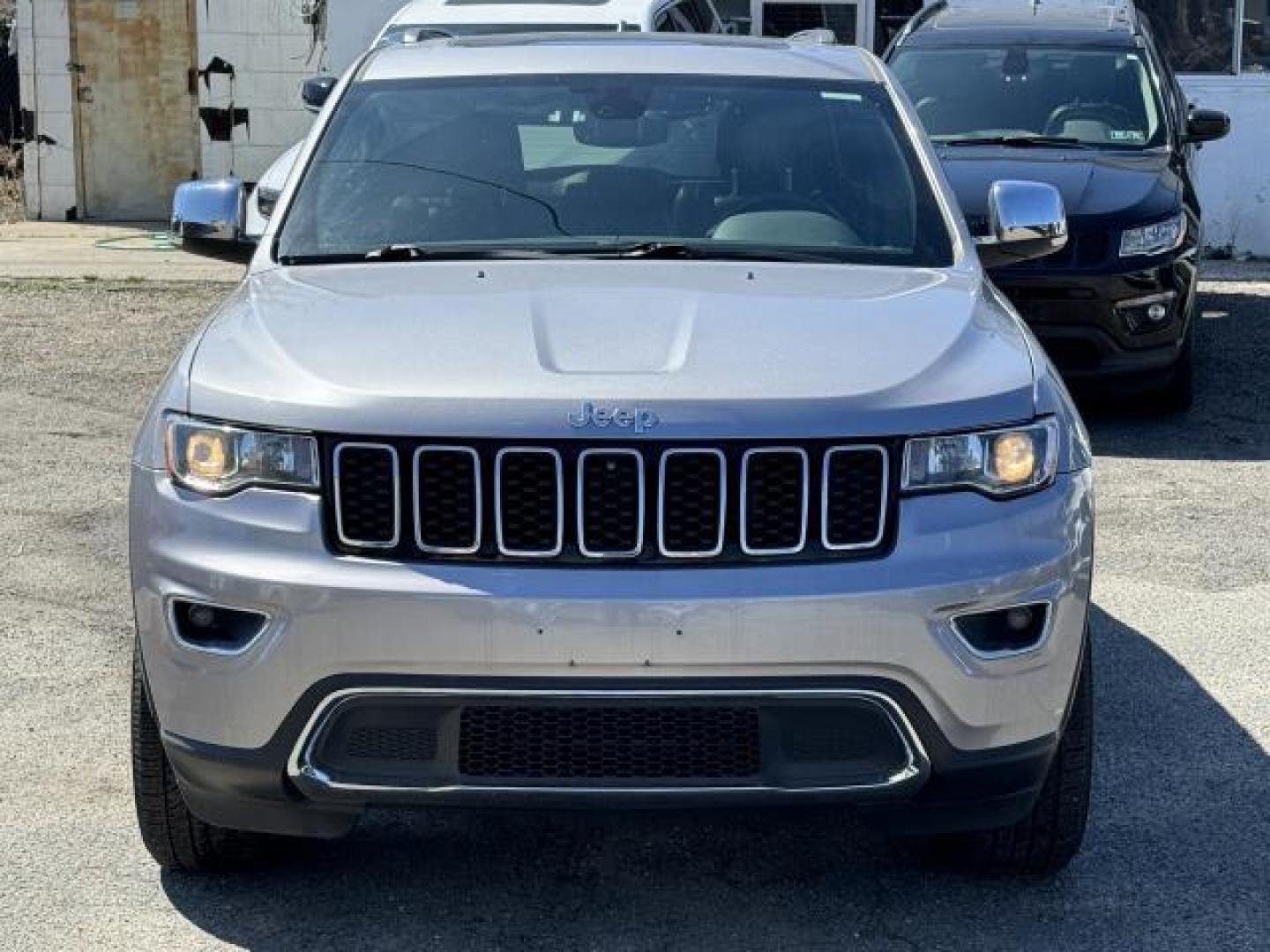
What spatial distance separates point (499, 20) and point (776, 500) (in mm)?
9077

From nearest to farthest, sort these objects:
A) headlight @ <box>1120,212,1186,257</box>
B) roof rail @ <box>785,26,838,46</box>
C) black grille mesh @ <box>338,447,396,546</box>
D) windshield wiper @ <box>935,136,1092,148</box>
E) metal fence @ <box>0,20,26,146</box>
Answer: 1. black grille mesh @ <box>338,447,396,546</box>
2. roof rail @ <box>785,26,838,46</box>
3. headlight @ <box>1120,212,1186,257</box>
4. windshield wiper @ <box>935,136,1092,148</box>
5. metal fence @ <box>0,20,26,146</box>

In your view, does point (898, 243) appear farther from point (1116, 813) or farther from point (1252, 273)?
point (1252, 273)

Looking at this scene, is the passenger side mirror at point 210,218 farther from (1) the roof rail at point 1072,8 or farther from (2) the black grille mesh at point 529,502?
(1) the roof rail at point 1072,8

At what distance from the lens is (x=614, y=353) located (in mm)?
4203

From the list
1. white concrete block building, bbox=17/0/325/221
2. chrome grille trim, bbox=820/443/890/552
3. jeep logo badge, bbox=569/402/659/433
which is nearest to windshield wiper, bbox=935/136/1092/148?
chrome grille trim, bbox=820/443/890/552

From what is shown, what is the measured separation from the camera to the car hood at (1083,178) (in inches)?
379

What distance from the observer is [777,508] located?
3.98 metres

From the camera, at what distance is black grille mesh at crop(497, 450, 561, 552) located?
3965mm

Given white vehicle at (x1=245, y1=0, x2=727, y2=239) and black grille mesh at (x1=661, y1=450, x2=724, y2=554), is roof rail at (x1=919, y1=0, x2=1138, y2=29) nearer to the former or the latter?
white vehicle at (x1=245, y1=0, x2=727, y2=239)

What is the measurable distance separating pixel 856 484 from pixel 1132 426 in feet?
20.5

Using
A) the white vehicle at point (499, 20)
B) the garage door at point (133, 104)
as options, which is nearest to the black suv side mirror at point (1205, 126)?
the white vehicle at point (499, 20)

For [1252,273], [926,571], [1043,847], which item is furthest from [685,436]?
[1252,273]

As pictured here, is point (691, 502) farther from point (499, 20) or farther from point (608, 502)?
point (499, 20)

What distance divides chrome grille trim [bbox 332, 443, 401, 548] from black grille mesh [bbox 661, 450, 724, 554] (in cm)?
47
